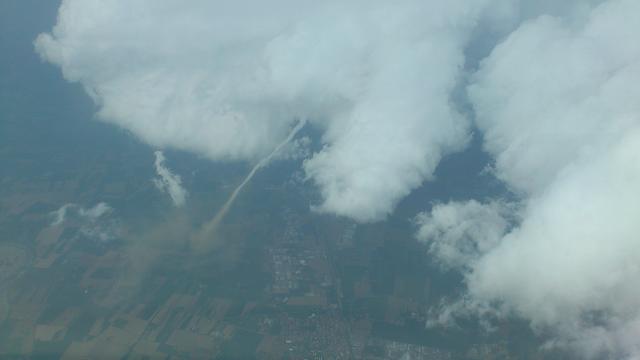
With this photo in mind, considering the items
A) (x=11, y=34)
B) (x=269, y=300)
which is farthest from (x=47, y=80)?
(x=269, y=300)

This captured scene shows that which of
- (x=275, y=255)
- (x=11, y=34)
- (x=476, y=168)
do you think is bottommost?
(x=275, y=255)

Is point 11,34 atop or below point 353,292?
atop

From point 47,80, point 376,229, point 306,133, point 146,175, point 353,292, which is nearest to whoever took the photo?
point 353,292

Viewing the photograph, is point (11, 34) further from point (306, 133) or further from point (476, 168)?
point (476, 168)

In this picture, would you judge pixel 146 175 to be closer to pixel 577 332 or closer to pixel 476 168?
pixel 476 168

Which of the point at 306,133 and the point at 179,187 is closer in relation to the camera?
the point at 179,187

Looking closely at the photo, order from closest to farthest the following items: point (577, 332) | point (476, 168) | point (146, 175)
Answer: point (577, 332), point (146, 175), point (476, 168)

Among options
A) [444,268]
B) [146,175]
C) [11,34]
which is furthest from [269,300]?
[11,34]

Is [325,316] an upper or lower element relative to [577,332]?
lower

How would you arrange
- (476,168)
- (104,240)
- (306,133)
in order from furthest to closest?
(306,133) < (476,168) < (104,240)
